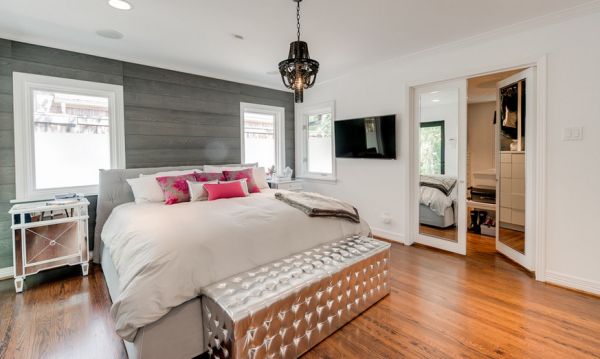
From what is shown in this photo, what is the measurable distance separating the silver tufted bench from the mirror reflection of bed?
172 centimetres

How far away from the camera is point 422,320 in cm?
214

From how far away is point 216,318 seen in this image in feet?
5.23

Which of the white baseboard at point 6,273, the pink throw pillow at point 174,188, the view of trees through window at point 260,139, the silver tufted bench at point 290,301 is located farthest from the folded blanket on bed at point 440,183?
the white baseboard at point 6,273

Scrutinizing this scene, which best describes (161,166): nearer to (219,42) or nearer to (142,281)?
(219,42)

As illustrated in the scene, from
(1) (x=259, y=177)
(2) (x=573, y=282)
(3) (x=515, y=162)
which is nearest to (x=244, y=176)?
(1) (x=259, y=177)

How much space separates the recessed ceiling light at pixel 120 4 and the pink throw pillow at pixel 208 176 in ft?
5.89

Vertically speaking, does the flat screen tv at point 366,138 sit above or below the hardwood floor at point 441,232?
above

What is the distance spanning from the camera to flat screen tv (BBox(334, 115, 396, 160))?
154 inches

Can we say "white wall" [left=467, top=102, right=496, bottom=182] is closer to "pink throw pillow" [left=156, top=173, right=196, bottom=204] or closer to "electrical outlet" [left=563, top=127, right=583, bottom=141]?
"electrical outlet" [left=563, top=127, right=583, bottom=141]

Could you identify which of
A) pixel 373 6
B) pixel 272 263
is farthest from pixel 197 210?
pixel 373 6

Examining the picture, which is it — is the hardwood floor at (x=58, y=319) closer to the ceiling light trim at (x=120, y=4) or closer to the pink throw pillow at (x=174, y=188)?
the pink throw pillow at (x=174, y=188)

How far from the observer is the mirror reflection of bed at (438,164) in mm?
3500

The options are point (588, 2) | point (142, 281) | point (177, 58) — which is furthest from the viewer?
point (177, 58)

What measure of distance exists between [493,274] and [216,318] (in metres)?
2.80
